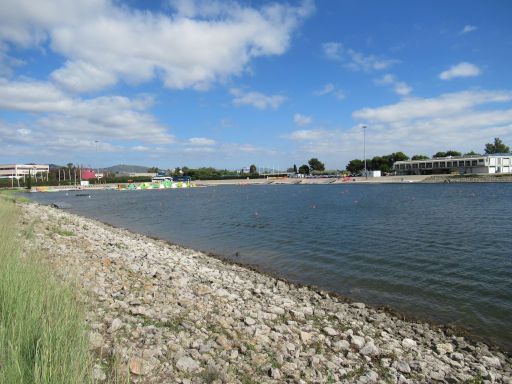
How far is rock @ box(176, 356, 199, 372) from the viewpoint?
5957 mm

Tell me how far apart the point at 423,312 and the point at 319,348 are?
5.46 m

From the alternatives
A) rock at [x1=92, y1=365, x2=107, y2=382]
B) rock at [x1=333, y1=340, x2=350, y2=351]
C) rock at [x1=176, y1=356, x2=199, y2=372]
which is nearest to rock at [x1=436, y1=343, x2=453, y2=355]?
rock at [x1=333, y1=340, x2=350, y2=351]

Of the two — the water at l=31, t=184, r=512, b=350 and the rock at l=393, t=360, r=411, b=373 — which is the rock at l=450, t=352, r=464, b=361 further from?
the water at l=31, t=184, r=512, b=350

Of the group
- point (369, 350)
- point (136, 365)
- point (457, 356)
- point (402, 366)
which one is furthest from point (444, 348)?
point (136, 365)

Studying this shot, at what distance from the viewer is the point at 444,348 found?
880 cm

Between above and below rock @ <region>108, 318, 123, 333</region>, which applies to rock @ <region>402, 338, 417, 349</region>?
below

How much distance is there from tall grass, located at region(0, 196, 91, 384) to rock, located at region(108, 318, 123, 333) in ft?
3.11

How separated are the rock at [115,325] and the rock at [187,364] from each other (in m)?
1.53

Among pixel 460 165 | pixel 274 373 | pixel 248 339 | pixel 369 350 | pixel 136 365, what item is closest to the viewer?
pixel 136 365

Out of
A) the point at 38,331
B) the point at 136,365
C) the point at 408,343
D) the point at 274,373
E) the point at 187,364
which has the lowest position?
the point at 408,343

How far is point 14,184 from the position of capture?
164 metres

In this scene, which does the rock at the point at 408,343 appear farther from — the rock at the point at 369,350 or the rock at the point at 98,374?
the rock at the point at 98,374

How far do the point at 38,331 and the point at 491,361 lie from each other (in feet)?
30.7

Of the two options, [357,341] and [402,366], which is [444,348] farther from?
[357,341]
